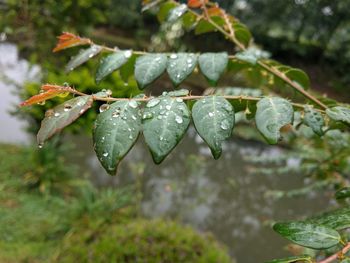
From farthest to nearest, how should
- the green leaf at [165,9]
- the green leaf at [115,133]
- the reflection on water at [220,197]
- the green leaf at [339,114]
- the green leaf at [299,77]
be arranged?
the reflection on water at [220,197], the green leaf at [165,9], the green leaf at [299,77], the green leaf at [339,114], the green leaf at [115,133]

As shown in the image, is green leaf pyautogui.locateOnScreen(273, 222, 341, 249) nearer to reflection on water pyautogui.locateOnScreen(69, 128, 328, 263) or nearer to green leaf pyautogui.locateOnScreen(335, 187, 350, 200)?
green leaf pyautogui.locateOnScreen(335, 187, 350, 200)

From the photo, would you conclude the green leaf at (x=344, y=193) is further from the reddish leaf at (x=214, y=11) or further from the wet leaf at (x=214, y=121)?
the reddish leaf at (x=214, y=11)

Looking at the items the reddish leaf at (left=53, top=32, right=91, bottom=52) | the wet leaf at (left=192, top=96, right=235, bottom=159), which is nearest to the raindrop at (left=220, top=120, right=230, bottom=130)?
the wet leaf at (left=192, top=96, right=235, bottom=159)

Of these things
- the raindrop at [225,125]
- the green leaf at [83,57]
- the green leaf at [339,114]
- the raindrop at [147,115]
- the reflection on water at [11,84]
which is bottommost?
the reflection on water at [11,84]

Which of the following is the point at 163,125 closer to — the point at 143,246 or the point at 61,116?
the point at 61,116

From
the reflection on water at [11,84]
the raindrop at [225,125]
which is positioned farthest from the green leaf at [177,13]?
the reflection on water at [11,84]

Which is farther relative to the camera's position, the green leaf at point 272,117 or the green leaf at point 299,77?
the green leaf at point 299,77
